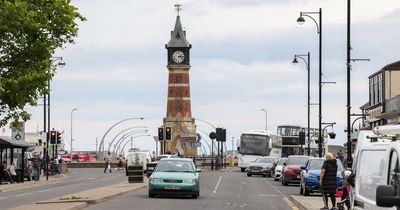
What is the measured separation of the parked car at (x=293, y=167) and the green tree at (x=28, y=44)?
48.3 feet

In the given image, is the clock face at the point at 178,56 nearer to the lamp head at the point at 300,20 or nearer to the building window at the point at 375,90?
the building window at the point at 375,90

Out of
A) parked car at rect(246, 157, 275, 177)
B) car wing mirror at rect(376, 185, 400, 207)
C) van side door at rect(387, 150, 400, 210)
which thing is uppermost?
van side door at rect(387, 150, 400, 210)

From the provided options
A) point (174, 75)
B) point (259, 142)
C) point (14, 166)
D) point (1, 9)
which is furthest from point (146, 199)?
point (174, 75)

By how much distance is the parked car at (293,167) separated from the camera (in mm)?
46469

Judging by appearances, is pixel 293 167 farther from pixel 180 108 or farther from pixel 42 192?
pixel 180 108

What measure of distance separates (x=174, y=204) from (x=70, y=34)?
11.2 meters

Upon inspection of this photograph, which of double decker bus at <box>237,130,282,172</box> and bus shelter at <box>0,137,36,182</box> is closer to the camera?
bus shelter at <box>0,137,36,182</box>

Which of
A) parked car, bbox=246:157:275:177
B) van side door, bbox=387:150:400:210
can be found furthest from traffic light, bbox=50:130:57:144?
van side door, bbox=387:150:400:210

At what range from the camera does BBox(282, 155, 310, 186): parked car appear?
4647cm

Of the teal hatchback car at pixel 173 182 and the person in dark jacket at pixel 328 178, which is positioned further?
the teal hatchback car at pixel 173 182

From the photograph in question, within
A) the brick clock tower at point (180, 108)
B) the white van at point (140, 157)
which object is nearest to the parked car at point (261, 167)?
the white van at point (140, 157)

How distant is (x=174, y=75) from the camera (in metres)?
147

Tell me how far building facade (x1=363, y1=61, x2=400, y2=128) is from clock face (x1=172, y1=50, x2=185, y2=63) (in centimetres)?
6943

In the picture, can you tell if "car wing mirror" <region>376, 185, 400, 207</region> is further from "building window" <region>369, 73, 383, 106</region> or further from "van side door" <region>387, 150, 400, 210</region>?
"building window" <region>369, 73, 383, 106</region>
